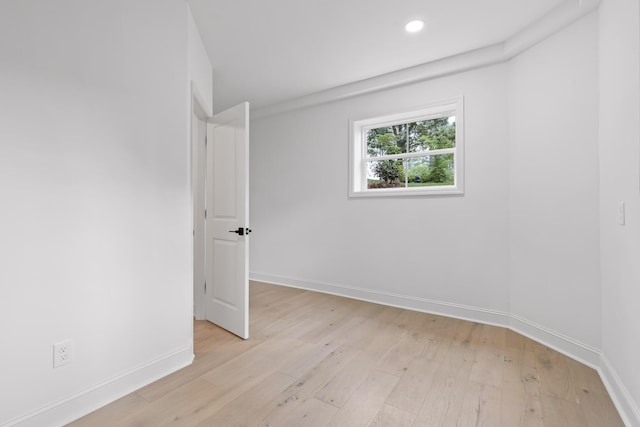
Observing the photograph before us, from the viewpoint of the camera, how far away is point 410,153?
3.56m

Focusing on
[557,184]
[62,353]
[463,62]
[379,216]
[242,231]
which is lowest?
[62,353]

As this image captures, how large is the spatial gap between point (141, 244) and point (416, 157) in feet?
9.50

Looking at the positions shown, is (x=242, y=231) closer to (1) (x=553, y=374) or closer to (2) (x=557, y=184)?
(1) (x=553, y=374)

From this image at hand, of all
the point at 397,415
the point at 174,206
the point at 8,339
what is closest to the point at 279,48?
the point at 174,206

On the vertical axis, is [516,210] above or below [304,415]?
above

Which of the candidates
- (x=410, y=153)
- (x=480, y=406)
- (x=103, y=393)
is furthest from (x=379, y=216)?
(x=103, y=393)

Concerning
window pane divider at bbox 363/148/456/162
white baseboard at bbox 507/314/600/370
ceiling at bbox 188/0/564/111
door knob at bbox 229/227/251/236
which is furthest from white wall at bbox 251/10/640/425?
door knob at bbox 229/227/251/236

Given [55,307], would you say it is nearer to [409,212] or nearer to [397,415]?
[397,415]

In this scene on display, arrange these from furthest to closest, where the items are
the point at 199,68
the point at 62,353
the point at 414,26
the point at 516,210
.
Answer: the point at 516,210
the point at 199,68
the point at 414,26
the point at 62,353

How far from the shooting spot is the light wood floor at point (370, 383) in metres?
1.63

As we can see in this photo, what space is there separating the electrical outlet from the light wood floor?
0.32 metres

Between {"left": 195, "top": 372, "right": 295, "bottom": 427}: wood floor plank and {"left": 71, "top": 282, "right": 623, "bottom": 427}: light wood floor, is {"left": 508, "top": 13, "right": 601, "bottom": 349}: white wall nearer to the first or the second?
{"left": 71, "top": 282, "right": 623, "bottom": 427}: light wood floor

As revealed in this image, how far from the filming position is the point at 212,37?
8.94 feet

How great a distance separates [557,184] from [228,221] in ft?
9.21
